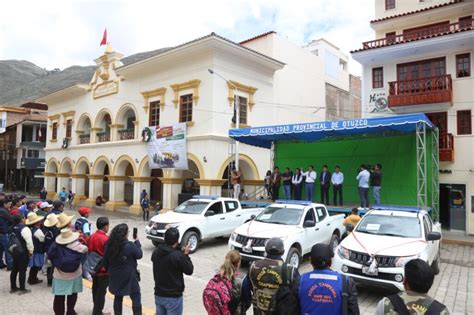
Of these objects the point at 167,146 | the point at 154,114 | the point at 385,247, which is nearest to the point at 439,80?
the point at 385,247

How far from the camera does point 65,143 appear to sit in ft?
103

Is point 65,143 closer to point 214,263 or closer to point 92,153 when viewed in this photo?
point 92,153

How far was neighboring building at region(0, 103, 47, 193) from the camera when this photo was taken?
4175 cm

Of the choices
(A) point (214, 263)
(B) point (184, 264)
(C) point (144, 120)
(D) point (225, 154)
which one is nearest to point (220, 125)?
(D) point (225, 154)

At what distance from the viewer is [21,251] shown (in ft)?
22.9

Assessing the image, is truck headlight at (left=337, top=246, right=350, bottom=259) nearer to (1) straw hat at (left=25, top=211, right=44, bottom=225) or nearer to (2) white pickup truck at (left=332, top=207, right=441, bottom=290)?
(2) white pickup truck at (left=332, top=207, right=441, bottom=290)

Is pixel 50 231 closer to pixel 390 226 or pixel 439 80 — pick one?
pixel 390 226

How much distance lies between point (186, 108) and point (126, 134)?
645 cm

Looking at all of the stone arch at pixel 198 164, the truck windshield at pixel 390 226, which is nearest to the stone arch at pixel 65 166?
the stone arch at pixel 198 164

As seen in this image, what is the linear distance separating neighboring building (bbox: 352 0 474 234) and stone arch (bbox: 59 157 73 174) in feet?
86.0

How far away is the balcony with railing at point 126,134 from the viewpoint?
24.9 m

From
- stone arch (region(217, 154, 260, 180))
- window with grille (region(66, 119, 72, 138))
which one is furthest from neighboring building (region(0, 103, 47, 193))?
stone arch (region(217, 154, 260, 180))

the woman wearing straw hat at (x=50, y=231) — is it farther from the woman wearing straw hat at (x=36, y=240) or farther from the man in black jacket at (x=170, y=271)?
the man in black jacket at (x=170, y=271)

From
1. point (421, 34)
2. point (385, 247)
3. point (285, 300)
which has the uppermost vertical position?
point (421, 34)
